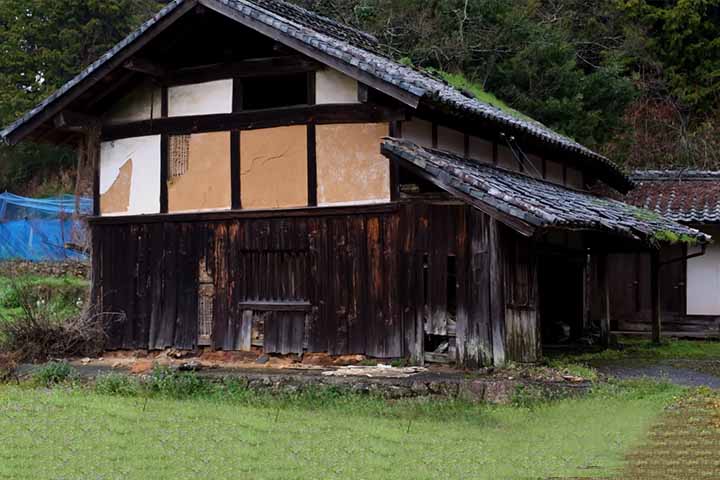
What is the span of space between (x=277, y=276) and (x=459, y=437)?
5.68 metres

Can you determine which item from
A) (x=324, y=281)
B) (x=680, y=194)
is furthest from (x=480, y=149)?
(x=680, y=194)

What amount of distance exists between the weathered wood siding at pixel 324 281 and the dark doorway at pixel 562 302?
4.60 m

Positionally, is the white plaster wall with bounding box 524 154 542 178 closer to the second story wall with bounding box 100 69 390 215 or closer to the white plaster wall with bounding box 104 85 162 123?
the second story wall with bounding box 100 69 390 215

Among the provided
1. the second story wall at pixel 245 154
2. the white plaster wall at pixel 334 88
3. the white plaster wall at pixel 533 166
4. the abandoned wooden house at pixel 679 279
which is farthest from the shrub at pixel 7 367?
the abandoned wooden house at pixel 679 279

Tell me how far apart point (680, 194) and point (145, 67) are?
1345cm

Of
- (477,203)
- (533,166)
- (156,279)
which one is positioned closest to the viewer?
(477,203)

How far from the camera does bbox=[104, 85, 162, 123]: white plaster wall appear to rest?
575 inches

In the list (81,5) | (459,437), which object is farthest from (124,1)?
(459,437)

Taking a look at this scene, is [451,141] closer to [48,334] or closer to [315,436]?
[315,436]

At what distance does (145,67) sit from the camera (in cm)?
1398

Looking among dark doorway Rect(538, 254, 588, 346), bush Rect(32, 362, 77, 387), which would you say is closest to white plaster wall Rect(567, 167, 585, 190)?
dark doorway Rect(538, 254, 588, 346)

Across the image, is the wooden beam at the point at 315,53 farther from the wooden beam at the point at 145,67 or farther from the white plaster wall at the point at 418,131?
the wooden beam at the point at 145,67

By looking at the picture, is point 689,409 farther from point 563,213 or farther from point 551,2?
point 551,2

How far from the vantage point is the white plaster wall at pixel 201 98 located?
1399 cm
